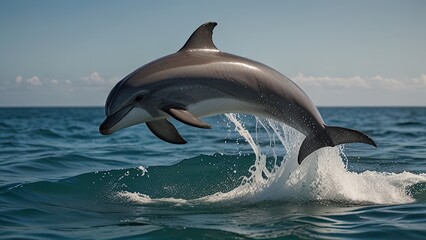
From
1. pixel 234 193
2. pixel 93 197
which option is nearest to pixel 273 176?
pixel 234 193

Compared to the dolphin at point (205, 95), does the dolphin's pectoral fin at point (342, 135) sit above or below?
below

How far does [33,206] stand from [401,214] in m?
5.61

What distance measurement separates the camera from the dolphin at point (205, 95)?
7.82 m

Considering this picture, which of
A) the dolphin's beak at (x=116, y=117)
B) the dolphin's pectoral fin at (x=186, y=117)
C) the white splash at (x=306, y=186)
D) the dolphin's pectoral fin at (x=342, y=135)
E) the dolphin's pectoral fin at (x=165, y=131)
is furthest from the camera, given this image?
the white splash at (x=306, y=186)

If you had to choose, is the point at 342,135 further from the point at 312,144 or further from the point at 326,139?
the point at 312,144

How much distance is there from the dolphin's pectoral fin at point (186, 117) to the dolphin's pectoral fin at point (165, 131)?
1.97ft

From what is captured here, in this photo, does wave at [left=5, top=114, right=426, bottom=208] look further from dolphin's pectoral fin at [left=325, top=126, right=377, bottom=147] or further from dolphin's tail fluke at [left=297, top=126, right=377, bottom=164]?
dolphin's pectoral fin at [left=325, top=126, right=377, bottom=147]

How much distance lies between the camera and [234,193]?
34.7 ft

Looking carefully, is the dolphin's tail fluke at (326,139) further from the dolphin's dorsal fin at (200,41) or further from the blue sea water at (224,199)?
the dolphin's dorsal fin at (200,41)

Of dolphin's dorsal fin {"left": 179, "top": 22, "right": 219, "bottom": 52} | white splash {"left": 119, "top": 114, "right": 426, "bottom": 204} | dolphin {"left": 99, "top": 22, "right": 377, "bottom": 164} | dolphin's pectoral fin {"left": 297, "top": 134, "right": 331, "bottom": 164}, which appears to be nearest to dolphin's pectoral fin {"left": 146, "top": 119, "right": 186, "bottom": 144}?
dolphin {"left": 99, "top": 22, "right": 377, "bottom": 164}

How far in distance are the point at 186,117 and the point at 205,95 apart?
0.62 metres

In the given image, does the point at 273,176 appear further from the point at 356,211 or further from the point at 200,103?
the point at 200,103

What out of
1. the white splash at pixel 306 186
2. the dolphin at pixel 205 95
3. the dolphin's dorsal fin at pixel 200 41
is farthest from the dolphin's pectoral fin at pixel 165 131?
the white splash at pixel 306 186

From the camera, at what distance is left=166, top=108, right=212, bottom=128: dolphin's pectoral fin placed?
746 centimetres
